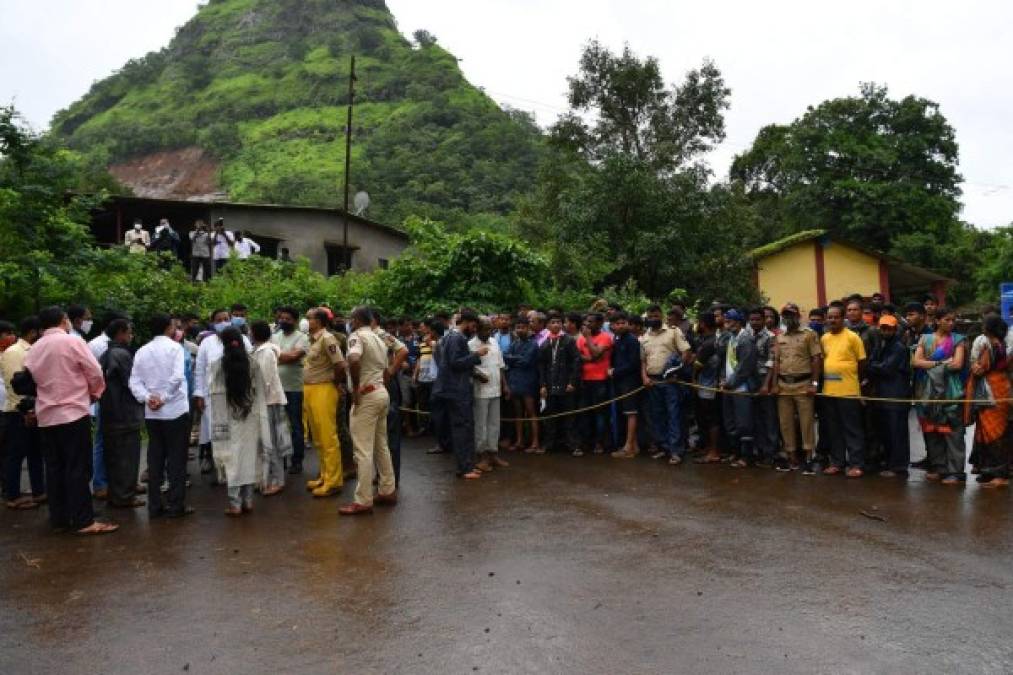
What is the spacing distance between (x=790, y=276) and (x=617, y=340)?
22.4 meters

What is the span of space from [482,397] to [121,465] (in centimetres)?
405

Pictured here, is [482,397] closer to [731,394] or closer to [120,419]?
[731,394]

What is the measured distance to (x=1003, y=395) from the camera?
858 centimetres

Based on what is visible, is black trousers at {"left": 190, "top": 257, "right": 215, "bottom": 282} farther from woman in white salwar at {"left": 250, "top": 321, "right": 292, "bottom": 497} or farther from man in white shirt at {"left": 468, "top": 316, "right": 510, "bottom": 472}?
man in white shirt at {"left": 468, "top": 316, "right": 510, "bottom": 472}

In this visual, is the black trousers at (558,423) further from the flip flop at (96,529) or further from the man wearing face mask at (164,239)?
the man wearing face mask at (164,239)

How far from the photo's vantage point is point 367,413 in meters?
8.05

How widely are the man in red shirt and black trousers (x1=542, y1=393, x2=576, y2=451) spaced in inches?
7.1

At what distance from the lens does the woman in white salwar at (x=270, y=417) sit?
854cm

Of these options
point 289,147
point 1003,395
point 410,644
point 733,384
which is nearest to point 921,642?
point 410,644

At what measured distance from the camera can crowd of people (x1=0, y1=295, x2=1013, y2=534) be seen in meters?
8.02

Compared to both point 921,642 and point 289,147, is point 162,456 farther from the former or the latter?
point 289,147

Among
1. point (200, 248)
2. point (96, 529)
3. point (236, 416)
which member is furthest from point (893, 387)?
point (200, 248)

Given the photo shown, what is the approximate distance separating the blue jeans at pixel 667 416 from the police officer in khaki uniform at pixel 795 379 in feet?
4.24

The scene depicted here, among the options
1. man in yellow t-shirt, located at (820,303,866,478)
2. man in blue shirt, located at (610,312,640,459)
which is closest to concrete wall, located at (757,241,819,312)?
man in blue shirt, located at (610,312,640,459)
